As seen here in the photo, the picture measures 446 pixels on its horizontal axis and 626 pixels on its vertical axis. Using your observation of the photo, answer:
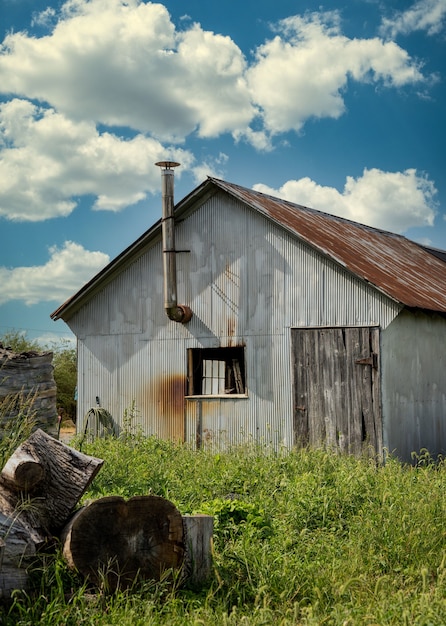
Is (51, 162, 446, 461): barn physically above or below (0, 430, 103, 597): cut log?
above

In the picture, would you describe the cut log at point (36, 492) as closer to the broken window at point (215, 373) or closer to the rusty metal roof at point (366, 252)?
the rusty metal roof at point (366, 252)

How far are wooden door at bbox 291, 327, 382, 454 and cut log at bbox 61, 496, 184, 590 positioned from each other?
636cm

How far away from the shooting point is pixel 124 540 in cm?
600

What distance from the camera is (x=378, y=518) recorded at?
763 centimetres

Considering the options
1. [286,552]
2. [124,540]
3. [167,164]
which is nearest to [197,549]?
[124,540]

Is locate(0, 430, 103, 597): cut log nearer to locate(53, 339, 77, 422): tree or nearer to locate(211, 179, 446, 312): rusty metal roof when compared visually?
locate(211, 179, 446, 312): rusty metal roof

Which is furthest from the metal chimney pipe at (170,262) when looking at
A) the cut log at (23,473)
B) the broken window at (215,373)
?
the cut log at (23,473)

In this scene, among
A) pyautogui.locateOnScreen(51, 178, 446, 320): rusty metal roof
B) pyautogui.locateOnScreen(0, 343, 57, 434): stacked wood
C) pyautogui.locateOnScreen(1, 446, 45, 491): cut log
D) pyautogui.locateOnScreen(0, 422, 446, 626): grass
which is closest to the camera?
pyautogui.locateOnScreen(0, 422, 446, 626): grass

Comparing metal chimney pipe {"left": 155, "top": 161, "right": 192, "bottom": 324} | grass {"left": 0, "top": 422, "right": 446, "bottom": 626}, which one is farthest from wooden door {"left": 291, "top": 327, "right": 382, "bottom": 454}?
metal chimney pipe {"left": 155, "top": 161, "right": 192, "bottom": 324}

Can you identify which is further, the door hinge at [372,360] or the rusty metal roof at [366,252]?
the rusty metal roof at [366,252]

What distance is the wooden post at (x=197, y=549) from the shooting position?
625 centimetres

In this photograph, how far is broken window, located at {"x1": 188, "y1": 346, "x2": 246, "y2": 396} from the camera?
1432 centimetres

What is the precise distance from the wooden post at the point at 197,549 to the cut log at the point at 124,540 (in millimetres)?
116

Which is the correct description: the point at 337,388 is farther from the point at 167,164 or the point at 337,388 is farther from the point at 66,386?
Result: the point at 66,386
